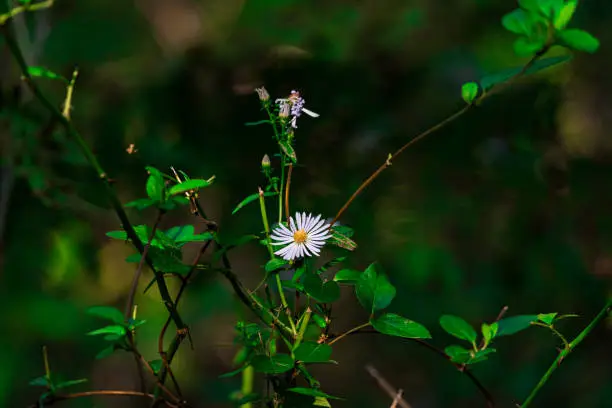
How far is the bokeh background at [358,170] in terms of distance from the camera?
1313mm

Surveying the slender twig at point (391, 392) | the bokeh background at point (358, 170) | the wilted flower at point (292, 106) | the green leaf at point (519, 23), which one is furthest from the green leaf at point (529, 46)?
the bokeh background at point (358, 170)

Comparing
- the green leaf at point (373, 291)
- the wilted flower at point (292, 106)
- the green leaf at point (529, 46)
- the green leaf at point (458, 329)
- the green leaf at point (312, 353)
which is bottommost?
the green leaf at point (312, 353)

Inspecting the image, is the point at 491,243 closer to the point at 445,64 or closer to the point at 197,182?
the point at 445,64

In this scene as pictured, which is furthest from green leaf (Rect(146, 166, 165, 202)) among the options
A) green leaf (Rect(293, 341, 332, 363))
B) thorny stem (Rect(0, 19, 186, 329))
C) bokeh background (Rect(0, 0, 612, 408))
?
bokeh background (Rect(0, 0, 612, 408))

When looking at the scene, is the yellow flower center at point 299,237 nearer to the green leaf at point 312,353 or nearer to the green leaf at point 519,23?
the green leaf at point 312,353

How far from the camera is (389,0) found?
4.74 feet

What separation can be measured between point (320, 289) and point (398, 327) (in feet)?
0.19

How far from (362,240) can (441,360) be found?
310 millimetres

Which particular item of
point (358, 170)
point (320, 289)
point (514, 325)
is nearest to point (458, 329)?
point (514, 325)

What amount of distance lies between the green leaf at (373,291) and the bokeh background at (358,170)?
34.0 inches

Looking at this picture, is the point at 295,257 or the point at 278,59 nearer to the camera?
the point at 295,257

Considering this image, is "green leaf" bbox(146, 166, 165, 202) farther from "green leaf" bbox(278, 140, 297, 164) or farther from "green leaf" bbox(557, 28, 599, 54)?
"green leaf" bbox(557, 28, 599, 54)

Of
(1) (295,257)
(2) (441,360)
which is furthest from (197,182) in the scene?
(2) (441,360)

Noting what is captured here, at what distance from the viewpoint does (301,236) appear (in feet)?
1.39
